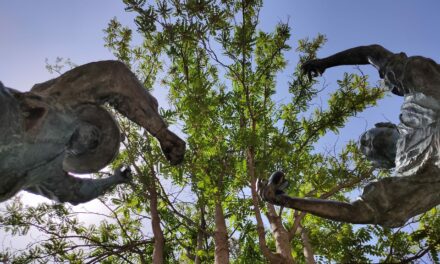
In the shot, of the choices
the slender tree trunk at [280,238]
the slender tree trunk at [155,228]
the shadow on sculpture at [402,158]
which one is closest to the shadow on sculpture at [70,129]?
the shadow on sculpture at [402,158]

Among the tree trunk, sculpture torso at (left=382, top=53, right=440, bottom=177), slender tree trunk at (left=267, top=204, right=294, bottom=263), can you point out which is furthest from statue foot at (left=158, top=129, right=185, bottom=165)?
the tree trunk

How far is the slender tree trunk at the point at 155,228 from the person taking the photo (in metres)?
6.00

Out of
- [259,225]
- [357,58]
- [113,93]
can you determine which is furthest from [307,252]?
[113,93]

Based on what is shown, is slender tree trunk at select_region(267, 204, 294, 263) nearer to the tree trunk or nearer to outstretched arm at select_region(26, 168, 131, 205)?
the tree trunk

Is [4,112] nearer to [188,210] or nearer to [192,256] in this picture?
[192,256]

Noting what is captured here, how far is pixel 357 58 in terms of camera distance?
275 centimetres

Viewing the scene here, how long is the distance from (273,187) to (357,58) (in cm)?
126

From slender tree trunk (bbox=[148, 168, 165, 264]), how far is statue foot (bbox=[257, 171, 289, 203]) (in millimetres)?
4243

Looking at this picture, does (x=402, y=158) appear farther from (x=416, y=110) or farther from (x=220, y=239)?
(x=220, y=239)

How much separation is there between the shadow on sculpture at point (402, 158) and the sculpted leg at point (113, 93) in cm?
69

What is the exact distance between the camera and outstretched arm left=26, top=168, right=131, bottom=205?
2.13 meters

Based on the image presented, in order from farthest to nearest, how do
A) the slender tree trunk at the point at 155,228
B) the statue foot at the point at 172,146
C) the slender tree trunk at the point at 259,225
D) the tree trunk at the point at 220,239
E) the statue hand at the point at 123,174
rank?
1. the slender tree trunk at the point at 155,228
2. the tree trunk at the point at 220,239
3. the slender tree trunk at the point at 259,225
4. the statue hand at the point at 123,174
5. the statue foot at the point at 172,146

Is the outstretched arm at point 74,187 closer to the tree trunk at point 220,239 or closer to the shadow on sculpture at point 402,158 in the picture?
the shadow on sculpture at point 402,158

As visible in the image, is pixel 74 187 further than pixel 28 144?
Yes
